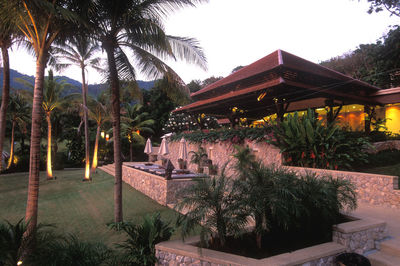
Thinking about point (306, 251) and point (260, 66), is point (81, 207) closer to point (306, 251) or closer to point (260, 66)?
point (306, 251)

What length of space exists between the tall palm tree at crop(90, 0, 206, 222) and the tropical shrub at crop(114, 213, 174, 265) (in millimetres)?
2574

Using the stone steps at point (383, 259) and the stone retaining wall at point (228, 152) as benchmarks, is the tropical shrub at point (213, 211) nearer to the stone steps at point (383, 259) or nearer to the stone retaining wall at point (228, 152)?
the stone steps at point (383, 259)

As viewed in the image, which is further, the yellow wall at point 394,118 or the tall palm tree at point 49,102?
the tall palm tree at point 49,102

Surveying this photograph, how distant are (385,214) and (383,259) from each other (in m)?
2.31

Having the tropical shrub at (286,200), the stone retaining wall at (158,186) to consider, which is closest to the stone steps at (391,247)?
the tropical shrub at (286,200)

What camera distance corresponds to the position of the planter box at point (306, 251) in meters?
3.54

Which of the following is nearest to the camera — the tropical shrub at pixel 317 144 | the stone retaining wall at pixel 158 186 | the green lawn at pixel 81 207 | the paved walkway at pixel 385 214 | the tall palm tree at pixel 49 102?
the paved walkway at pixel 385 214

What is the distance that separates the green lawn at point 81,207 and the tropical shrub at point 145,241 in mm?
1835

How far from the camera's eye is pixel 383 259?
13.5ft

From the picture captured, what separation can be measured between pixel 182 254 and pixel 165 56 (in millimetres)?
5619

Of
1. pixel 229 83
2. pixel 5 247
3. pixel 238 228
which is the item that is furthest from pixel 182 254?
pixel 229 83

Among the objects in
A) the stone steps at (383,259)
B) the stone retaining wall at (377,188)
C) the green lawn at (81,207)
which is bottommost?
the green lawn at (81,207)

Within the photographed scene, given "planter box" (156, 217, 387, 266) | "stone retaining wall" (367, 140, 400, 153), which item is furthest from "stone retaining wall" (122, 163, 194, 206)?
"stone retaining wall" (367, 140, 400, 153)

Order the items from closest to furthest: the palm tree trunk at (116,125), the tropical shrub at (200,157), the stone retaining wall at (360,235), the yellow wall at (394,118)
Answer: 1. the stone retaining wall at (360,235)
2. the palm tree trunk at (116,125)
3. the tropical shrub at (200,157)
4. the yellow wall at (394,118)
